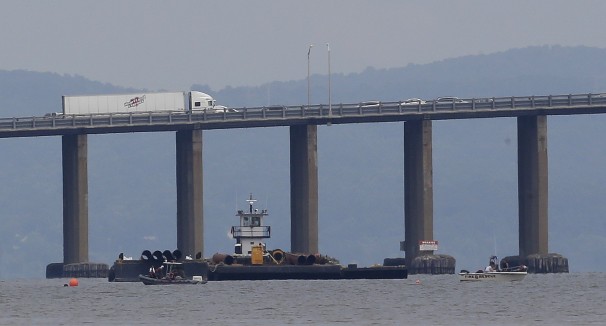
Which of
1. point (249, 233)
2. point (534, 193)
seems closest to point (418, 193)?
point (534, 193)

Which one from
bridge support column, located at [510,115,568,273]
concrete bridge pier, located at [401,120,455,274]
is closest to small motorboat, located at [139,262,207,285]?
concrete bridge pier, located at [401,120,455,274]

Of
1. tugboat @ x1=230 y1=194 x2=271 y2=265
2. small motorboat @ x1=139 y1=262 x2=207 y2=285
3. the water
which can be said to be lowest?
the water

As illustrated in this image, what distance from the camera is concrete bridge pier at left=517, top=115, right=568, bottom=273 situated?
19462cm

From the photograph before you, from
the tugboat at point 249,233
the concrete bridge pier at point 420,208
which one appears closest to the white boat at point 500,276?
the tugboat at point 249,233


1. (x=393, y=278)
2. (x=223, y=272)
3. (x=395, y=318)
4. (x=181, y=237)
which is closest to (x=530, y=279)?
(x=393, y=278)

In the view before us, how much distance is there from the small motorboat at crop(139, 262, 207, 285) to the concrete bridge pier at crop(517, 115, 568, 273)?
47.8m

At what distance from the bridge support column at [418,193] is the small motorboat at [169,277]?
42.5 metres

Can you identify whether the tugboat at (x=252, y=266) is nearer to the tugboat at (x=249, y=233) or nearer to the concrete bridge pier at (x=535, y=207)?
the tugboat at (x=249, y=233)

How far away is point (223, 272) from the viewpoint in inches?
6398

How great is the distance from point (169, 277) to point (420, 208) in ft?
157

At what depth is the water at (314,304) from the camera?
10400 cm

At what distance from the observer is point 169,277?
153875mm

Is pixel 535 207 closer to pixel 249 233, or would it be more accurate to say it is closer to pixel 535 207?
pixel 535 207

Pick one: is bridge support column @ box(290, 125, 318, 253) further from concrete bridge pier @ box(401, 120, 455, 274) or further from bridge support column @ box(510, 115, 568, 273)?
bridge support column @ box(510, 115, 568, 273)
